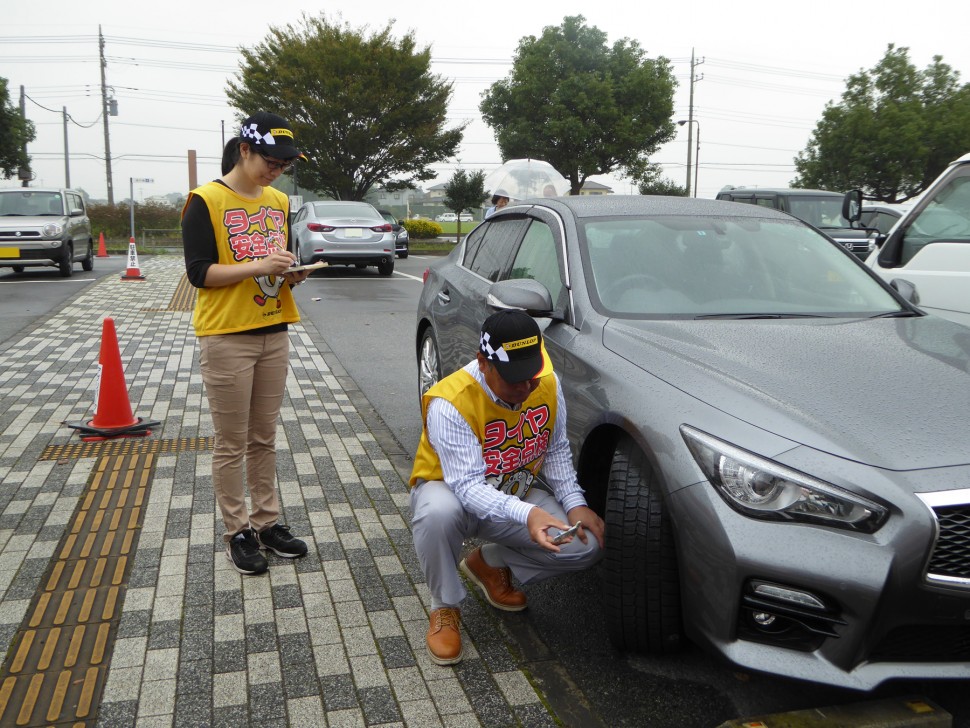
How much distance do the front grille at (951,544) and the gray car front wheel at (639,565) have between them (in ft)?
2.44

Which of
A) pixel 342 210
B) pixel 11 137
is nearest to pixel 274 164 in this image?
pixel 342 210

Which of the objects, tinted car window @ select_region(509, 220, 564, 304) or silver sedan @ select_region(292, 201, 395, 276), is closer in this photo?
tinted car window @ select_region(509, 220, 564, 304)

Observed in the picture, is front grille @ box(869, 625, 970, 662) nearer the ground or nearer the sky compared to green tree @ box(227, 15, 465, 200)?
nearer the ground

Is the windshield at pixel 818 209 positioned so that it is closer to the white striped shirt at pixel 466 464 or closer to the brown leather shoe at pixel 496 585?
the brown leather shoe at pixel 496 585

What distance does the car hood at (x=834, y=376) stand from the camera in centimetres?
249

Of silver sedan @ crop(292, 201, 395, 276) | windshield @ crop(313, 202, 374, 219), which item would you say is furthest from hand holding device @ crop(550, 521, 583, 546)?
windshield @ crop(313, 202, 374, 219)

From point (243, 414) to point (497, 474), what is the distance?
1.21 m

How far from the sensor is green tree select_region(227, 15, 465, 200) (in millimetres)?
37250

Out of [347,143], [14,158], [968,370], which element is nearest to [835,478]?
[968,370]

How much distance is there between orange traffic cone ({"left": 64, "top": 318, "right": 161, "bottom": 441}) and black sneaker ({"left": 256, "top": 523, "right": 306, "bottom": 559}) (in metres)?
2.30

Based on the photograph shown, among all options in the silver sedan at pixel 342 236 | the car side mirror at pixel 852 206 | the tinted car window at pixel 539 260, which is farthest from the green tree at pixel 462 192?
the tinted car window at pixel 539 260

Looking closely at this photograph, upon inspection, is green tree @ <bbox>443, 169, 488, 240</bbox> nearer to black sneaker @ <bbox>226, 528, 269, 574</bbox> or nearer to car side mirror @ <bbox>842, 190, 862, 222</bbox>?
car side mirror @ <bbox>842, 190, 862, 222</bbox>

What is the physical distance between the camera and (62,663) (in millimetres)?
3004

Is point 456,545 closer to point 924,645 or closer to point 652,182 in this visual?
point 924,645
